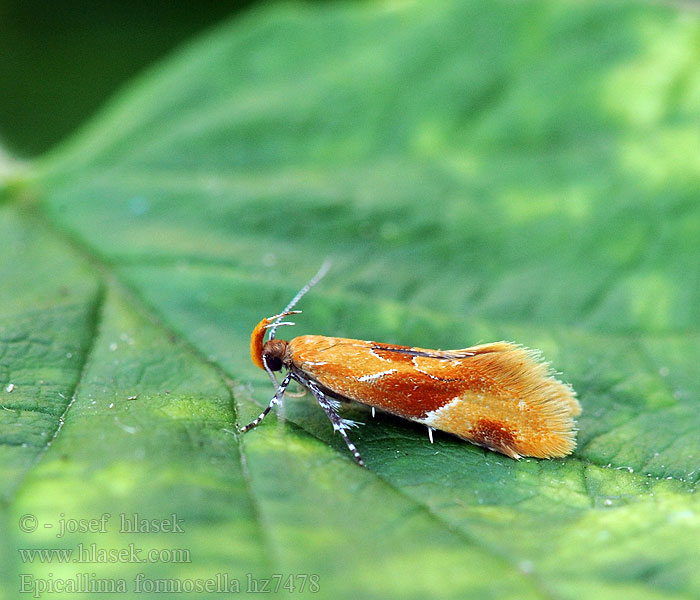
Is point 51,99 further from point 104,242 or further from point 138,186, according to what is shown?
point 104,242

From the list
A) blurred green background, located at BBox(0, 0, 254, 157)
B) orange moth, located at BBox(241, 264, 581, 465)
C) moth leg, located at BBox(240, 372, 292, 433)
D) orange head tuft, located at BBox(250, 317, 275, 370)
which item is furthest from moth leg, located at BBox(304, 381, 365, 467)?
blurred green background, located at BBox(0, 0, 254, 157)

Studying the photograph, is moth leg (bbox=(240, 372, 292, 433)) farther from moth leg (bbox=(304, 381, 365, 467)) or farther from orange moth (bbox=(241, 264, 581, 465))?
moth leg (bbox=(304, 381, 365, 467))

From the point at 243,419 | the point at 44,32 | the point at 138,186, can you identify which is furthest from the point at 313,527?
the point at 44,32

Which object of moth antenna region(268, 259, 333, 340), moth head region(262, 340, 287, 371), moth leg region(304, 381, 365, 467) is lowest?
moth leg region(304, 381, 365, 467)

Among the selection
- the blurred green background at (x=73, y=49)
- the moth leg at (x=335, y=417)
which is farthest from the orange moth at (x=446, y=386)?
the blurred green background at (x=73, y=49)

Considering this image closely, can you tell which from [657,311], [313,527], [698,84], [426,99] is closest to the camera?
[313,527]
